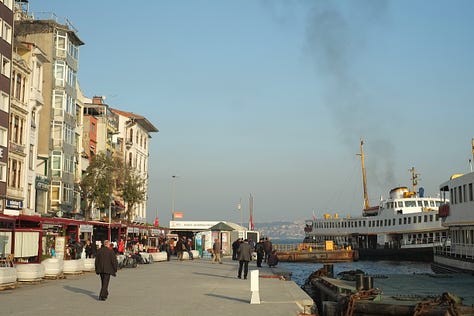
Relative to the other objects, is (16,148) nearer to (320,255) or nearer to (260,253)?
(260,253)

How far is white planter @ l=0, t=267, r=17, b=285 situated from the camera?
21.5m

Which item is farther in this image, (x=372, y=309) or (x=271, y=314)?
(x=372, y=309)

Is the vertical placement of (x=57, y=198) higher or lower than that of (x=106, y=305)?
higher

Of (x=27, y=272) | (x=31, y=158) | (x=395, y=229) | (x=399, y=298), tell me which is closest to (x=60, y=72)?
(x=31, y=158)

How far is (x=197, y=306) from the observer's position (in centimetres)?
1734

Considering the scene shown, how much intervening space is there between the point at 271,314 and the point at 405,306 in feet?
12.4

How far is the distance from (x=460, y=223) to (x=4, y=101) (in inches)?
1184

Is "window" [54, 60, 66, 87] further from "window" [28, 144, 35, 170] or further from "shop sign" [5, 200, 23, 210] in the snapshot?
"shop sign" [5, 200, 23, 210]

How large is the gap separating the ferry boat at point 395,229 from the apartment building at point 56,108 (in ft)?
128

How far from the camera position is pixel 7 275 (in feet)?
71.6

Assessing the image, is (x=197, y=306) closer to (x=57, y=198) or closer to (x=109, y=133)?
(x=57, y=198)

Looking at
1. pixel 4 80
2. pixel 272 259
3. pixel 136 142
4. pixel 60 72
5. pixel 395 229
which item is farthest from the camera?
pixel 136 142

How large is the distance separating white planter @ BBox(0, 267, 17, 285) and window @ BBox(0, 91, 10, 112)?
22.9 metres

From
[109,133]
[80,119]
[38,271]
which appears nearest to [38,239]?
[38,271]
